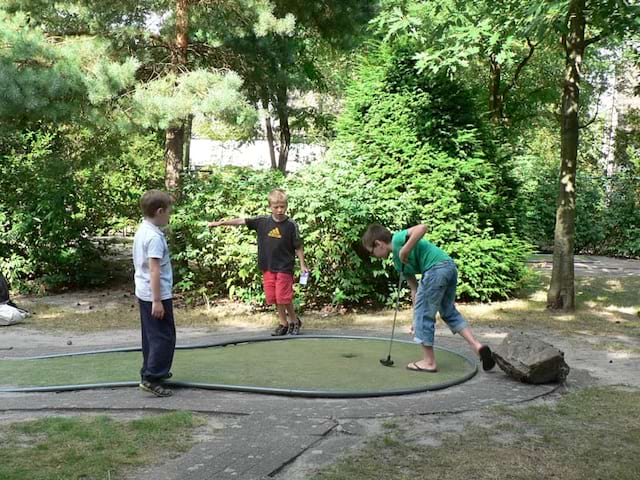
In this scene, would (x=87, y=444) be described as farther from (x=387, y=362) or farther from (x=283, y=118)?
(x=283, y=118)

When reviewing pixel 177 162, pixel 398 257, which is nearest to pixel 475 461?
pixel 398 257

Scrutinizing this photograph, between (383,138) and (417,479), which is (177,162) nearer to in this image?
(383,138)

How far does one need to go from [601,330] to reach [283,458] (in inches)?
230

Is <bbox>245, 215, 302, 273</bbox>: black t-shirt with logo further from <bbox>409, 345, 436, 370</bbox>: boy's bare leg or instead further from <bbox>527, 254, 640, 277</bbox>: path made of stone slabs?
→ <bbox>527, 254, 640, 277</bbox>: path made of stone slabs

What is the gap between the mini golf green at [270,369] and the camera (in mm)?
5129

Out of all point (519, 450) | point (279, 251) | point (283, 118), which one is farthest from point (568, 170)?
point (283, 118)

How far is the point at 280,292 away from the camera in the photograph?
7.54 metres

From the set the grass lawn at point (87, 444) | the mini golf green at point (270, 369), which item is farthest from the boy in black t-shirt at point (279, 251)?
the grass lawn at point (87, 444)

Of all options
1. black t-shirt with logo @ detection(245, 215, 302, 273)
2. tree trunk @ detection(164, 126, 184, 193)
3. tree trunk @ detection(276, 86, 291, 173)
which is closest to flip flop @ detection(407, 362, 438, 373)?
black t-shirt with logo @ detection(245, 215, 302, 273)

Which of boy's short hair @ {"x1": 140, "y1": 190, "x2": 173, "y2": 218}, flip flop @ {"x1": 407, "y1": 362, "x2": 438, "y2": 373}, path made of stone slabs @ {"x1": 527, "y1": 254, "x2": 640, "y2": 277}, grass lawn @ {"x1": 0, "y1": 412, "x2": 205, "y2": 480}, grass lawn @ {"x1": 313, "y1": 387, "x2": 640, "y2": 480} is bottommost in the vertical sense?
grass lawn @ {"x1": 313, "y1": 387, "x2": 640, "y2": 480}

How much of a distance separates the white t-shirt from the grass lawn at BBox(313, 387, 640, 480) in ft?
6.45

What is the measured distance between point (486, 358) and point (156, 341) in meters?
2.78

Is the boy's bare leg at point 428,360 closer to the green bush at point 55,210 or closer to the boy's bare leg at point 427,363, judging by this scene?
the boy's bare leg at point 427,363

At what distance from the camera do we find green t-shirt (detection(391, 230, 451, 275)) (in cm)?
554
